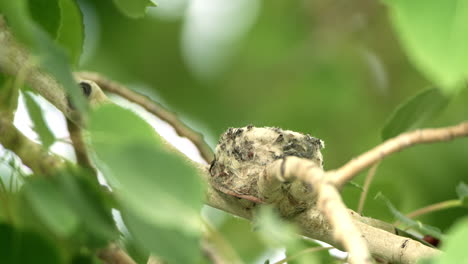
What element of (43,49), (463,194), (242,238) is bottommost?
(43,49)

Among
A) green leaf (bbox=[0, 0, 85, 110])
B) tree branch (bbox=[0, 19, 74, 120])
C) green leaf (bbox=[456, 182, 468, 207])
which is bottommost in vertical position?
green leaf (bbox=[0, 0, 85, 110])

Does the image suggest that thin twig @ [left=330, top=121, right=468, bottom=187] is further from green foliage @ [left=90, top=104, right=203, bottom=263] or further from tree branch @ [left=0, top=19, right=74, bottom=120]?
tree branch @ [left=0, top=19, right=74, bottom=120]

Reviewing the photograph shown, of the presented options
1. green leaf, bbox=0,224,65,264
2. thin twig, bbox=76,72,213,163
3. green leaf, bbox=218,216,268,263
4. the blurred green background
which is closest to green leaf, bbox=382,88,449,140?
thin twig, bbox=76,72,213,163

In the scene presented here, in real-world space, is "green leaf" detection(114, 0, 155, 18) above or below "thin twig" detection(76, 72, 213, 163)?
below

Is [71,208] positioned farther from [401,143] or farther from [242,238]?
[242,238]

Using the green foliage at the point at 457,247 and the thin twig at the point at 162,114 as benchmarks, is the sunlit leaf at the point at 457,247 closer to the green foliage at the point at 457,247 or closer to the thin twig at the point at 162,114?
the green foliage at the point at 457,247

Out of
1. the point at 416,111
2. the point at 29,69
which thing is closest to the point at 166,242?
the point at 29,69
